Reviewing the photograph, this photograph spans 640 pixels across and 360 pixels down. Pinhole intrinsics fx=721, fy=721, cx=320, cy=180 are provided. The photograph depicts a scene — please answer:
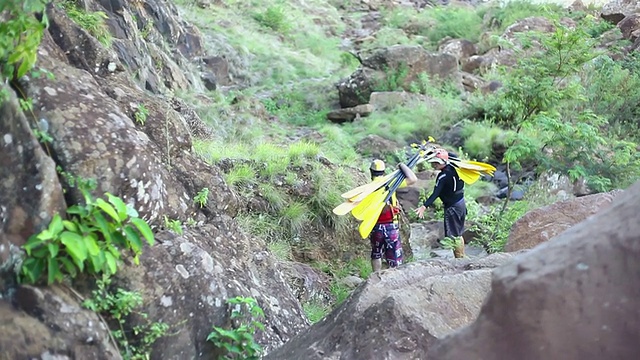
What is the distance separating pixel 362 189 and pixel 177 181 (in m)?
3.26

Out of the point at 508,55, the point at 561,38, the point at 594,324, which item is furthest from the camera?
the point at 508,55

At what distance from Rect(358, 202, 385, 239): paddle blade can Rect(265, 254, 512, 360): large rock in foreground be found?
124 inches

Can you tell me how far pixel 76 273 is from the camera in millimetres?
3770

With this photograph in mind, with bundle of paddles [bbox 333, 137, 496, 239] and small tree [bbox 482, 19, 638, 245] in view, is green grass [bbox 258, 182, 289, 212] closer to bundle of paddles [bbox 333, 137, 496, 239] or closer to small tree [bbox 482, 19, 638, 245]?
bundle of paddles [bbox 333, 137, 496, 239]

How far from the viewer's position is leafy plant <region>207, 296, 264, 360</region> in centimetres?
419

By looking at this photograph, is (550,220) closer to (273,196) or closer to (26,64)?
(273,196)

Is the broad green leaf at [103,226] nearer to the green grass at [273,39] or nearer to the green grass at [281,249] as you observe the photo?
the green grass at [281,249]

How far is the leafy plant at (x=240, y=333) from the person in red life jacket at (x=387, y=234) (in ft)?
11.7

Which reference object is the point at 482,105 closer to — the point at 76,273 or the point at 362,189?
the point at 362,189

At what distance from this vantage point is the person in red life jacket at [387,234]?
309 inches

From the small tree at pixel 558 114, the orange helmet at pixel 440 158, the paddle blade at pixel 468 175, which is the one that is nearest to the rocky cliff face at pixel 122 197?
the orange helmet at pixel 440 158

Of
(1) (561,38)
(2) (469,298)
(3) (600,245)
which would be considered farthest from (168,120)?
(1) (561,38)

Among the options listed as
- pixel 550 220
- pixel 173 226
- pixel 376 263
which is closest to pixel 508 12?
pixel 550 220

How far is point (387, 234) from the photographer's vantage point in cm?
789
